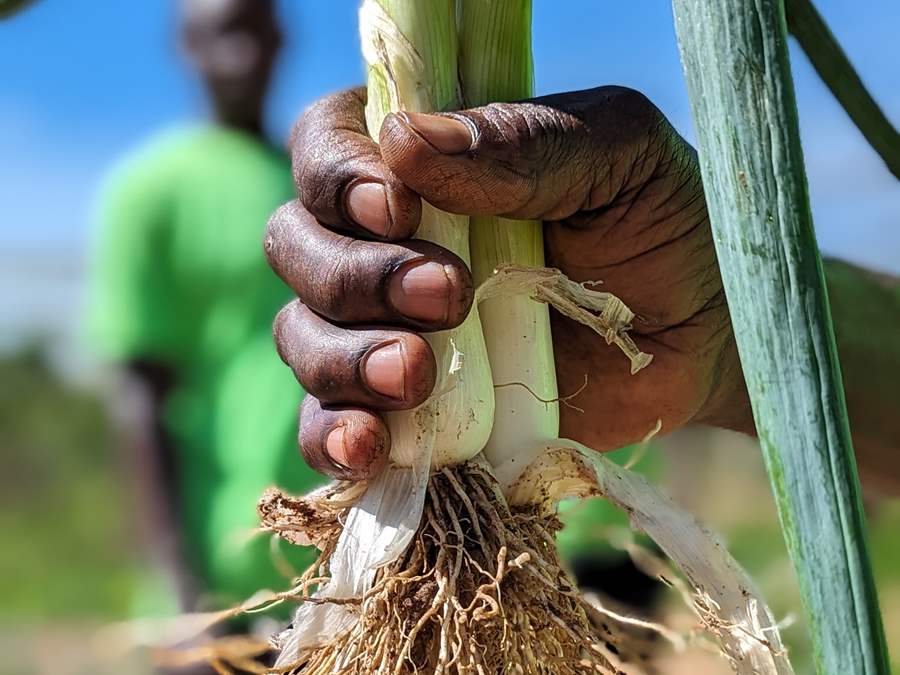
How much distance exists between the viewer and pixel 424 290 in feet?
2.23

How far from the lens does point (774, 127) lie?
49 cm

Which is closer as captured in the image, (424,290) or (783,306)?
(783,306)

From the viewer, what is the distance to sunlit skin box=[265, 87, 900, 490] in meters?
0.68

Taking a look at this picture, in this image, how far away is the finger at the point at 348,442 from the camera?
72cm

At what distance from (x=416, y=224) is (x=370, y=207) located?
0.11ft

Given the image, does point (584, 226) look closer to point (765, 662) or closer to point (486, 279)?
point (486, 279)

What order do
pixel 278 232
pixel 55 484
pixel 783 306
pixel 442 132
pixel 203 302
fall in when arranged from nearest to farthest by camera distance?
pixel 783 306, pixel 442 132, pixel 278 232, pixel 203 302, pixel 55 484

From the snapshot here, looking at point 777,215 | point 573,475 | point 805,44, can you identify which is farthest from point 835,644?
point 805,44

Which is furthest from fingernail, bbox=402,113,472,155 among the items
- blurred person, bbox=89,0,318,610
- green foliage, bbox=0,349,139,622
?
green foliage, bbox=0,349,139,622

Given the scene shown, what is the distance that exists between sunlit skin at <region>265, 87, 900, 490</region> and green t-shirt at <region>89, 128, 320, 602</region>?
46.3 inches

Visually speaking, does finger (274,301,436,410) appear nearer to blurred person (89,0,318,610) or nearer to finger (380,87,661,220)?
finger (380,87,661,220)

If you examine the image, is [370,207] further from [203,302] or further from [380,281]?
[203,302]

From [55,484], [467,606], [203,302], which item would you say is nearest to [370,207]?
[467,606]

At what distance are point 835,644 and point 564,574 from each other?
0.33 m
